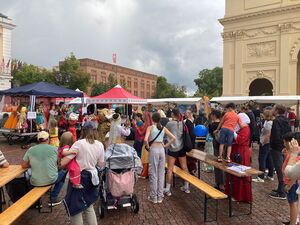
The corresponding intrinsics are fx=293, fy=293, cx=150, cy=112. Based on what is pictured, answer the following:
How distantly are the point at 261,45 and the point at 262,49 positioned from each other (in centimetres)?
45

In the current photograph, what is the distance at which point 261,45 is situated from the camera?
29.8m

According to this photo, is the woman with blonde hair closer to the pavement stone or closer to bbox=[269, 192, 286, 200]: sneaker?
bbox=[269, 192, 286, 200]: sneaker

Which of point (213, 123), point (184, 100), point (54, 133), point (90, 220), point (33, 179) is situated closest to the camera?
point (90, 220)

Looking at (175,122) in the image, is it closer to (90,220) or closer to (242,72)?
(90,220)

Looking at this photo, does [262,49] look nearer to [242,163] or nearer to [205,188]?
[242,163]

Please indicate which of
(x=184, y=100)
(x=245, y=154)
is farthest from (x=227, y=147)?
(x=184, y=100)

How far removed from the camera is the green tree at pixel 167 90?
99.3m

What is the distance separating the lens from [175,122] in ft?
21.2

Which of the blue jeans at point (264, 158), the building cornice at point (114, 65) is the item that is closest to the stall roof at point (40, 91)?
the blue jeans at point (264, 158)

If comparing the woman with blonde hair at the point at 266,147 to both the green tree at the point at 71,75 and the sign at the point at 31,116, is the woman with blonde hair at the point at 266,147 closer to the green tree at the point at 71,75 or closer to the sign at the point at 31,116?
the sign at the point at 31,116

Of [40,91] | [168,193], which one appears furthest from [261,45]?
[168,193]

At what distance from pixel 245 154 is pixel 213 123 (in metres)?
1.46

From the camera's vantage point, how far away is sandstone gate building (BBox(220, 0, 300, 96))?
91.5 feet

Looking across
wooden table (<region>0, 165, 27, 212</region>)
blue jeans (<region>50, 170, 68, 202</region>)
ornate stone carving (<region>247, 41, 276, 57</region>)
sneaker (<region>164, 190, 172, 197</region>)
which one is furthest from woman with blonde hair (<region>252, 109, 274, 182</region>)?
ornate stone carving (<region>247, 41, 276, 57</region>)
